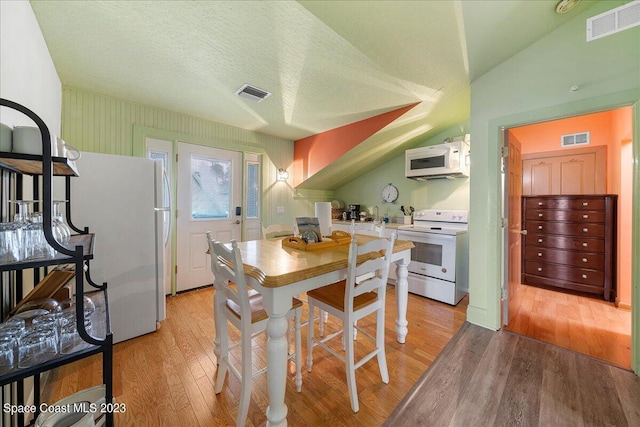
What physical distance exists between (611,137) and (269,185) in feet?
15.2

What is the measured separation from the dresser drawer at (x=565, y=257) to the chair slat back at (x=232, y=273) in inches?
160

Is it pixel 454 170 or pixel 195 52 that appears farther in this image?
pixel 454 170

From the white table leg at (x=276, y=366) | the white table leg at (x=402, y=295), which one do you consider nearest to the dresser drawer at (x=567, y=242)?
the white table leg at (x=402, y=295)

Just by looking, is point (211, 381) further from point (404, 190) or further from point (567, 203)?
point (567, 203)

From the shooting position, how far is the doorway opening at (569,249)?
2234 mm

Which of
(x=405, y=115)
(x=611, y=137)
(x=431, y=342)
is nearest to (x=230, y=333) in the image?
(x=431, y=342)

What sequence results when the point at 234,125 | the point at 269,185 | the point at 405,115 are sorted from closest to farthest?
1. the point at 405,115
2. the point at 234,125
3. the point at 269,185

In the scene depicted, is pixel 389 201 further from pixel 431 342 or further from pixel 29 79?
pixel 29 79

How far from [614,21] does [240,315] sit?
3201mm

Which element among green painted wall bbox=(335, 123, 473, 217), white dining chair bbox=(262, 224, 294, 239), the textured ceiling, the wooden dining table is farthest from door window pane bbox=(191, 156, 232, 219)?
green painted wall bbox=(335, 123, 473, 217)

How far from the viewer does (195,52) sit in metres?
1.88

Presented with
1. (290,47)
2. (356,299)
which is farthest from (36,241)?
(290,47)

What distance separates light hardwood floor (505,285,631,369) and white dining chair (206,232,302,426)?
235 centimetres

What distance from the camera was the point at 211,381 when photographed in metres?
1.66
